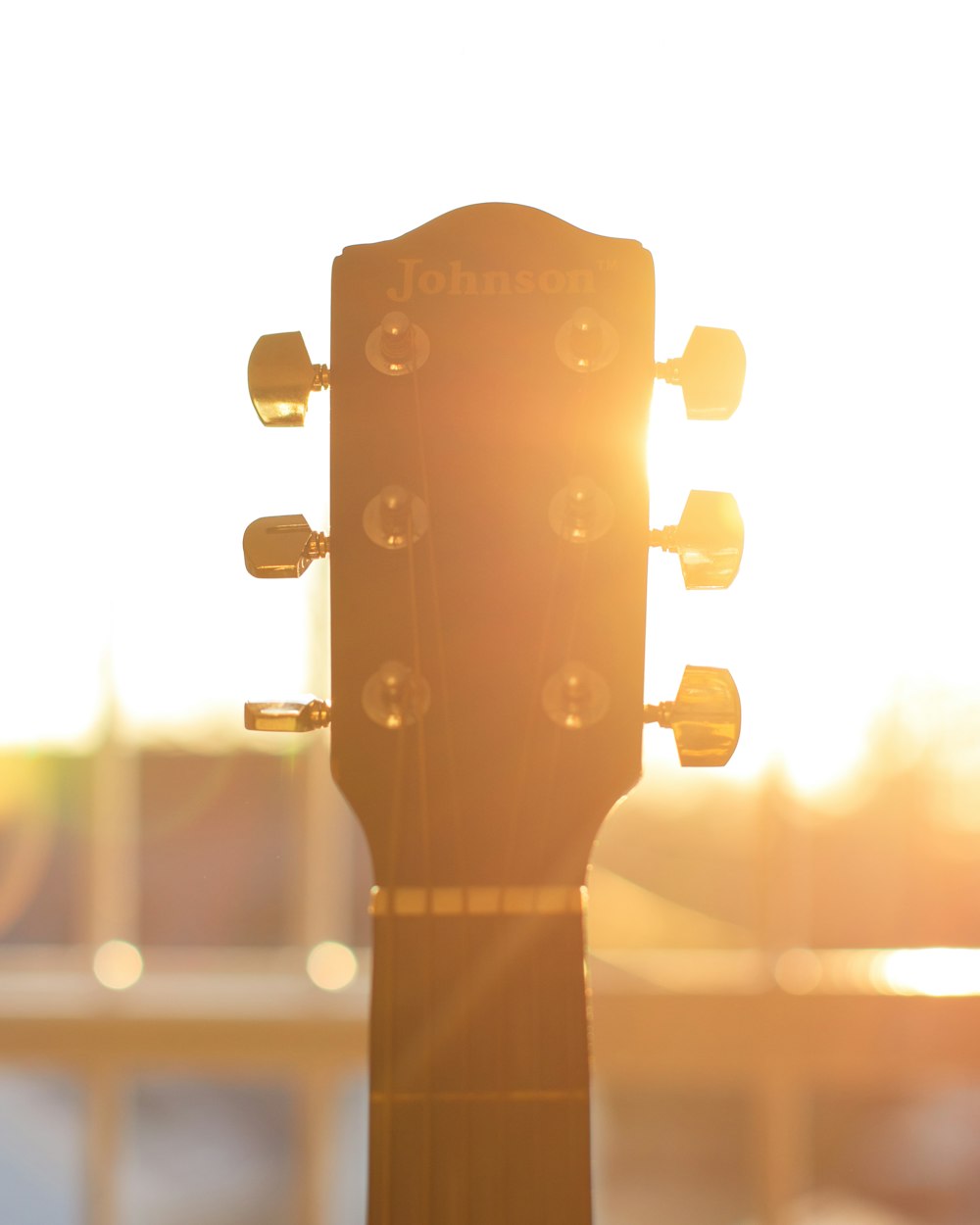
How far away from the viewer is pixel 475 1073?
0.82 m

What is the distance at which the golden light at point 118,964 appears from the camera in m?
3.41

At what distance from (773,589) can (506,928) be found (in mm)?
2474

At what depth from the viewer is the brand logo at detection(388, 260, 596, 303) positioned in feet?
2.88

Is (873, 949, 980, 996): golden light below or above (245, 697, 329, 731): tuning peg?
below

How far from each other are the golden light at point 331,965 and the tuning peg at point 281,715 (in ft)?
9.03

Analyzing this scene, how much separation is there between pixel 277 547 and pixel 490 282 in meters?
0.26

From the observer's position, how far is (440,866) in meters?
0.85

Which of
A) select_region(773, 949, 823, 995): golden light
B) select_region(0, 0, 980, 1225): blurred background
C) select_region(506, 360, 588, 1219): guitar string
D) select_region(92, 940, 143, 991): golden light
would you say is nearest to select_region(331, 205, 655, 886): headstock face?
select_region(506, 360, 588, 1219): guitar string

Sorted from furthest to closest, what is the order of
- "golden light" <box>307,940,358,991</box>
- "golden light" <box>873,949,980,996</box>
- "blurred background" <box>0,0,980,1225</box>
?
"golden light" <box>307,940,358,991</box> → "golden light" <box>873,949,980,996</box> → "blurred background" <box>0,0,980,1225</box>

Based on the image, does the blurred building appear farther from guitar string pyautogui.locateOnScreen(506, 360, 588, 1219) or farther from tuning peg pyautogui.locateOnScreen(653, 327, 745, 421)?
tuning peg pyautogui.locateOnScreen(653, 327, 745, 421)

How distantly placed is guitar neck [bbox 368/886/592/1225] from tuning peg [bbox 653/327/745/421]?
0.40m

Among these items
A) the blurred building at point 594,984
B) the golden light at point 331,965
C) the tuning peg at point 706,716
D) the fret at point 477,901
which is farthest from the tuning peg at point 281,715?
the golden light at point 331,965

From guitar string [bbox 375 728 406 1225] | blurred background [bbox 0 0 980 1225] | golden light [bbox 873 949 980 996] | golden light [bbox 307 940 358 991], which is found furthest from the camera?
Answer: golden light [bbox 307 940 358 991]

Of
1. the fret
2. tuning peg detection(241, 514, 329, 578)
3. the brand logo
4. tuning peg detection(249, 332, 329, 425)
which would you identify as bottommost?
the fret
